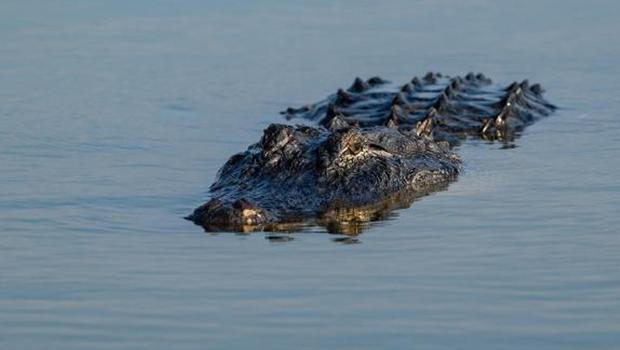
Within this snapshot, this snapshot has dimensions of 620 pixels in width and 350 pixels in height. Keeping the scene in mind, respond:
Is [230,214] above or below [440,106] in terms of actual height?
below

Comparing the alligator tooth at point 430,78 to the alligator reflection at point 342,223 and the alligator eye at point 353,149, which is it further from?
the alligator reflection at point 342,223

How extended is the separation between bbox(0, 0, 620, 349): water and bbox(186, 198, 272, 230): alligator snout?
19 cm

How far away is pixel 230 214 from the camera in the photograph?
1198cm

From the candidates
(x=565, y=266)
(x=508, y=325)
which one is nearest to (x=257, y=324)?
(x=508, y=325)

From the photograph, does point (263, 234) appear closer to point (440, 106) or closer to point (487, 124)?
point (487, 124)

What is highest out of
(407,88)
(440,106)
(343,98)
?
(407,88)

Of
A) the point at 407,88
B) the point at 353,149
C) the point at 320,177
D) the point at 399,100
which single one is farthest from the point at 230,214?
the point at 407,88

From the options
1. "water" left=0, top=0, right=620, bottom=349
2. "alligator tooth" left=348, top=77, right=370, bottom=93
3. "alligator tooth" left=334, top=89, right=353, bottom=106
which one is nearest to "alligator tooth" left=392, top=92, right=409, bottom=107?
"alligator tooth" left=334, top=89, right=353, bottom=106

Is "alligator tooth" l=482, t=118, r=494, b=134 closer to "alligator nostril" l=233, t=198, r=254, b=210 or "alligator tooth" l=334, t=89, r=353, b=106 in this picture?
"alligator tooth" l=334, t=89, r=353, b=106

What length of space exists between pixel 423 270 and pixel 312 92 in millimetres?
9597

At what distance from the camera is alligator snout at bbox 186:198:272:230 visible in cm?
1195

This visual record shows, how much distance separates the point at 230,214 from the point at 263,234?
1.09 feet

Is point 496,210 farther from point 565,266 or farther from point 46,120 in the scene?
point 46,120

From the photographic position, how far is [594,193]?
13312 mm
